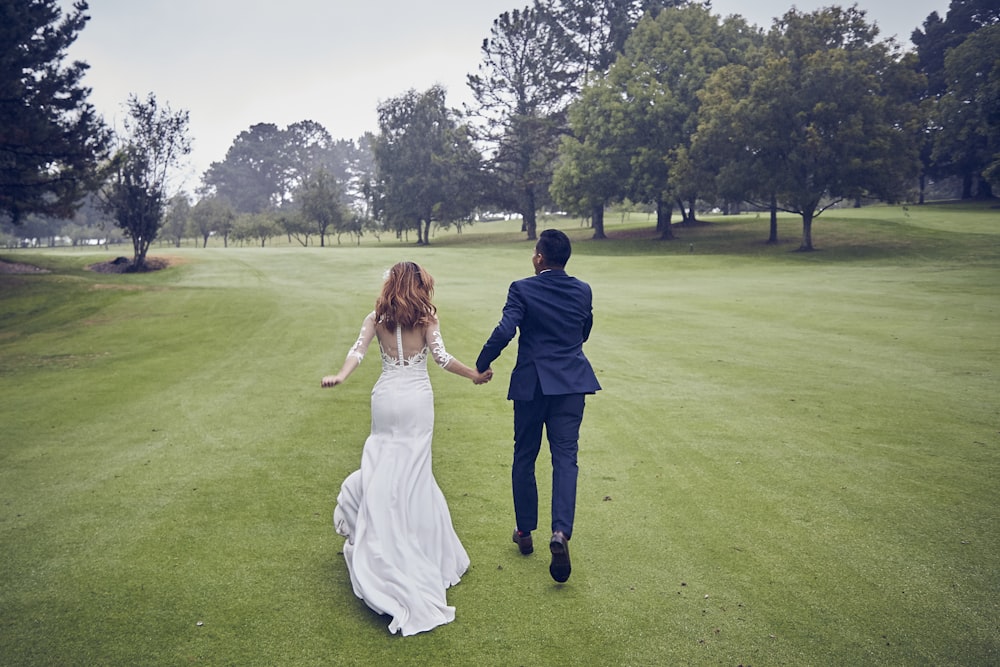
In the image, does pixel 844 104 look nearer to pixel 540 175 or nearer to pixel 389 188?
pixel 540 175

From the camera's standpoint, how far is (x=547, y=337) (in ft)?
19.4

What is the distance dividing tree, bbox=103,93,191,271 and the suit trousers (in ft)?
125

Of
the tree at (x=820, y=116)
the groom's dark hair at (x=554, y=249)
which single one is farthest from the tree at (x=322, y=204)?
the groom's dark hair at (x=554, y=249)

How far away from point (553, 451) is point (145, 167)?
39435mm

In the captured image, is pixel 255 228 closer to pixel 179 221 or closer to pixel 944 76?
pixel 179 221

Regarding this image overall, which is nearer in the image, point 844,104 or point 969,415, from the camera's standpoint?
point 969,415

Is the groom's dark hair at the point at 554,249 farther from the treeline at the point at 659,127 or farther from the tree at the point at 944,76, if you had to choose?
the tree at the point at 944,76

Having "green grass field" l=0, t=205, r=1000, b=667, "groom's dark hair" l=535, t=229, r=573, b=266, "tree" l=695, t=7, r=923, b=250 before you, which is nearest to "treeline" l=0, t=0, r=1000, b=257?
"tree" l=695, t=7, r=923, b=250

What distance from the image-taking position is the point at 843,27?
142 ft

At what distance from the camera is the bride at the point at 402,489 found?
5.15m

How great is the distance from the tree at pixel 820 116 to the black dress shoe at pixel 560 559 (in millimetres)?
40391

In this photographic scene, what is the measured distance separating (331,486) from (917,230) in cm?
5020

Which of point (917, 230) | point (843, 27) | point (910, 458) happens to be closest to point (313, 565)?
point (910, 458)

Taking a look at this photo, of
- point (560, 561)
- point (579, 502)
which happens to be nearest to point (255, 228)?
point (579, 502)
